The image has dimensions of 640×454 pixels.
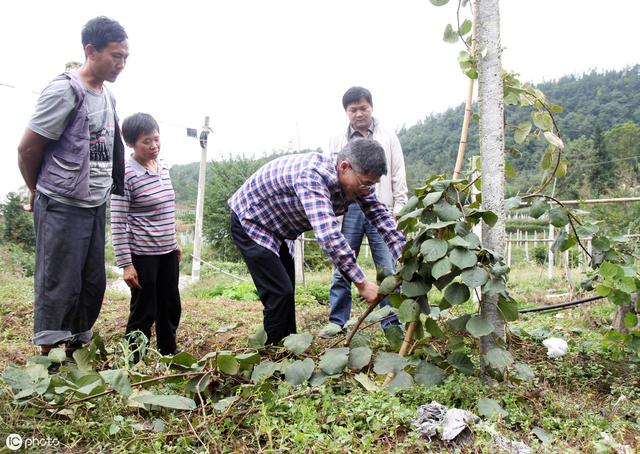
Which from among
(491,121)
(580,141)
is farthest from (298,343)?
(580,141)

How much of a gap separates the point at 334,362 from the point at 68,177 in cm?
143

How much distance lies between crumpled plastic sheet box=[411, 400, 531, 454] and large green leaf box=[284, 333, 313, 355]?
561mm

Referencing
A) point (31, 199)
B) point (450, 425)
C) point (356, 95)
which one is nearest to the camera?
point (450, 425)

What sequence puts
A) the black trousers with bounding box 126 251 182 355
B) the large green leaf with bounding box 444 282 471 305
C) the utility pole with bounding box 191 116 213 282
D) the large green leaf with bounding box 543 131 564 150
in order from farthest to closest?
the utility pole with bounding box 191 116 213 282
the black trousers with bounding box 126 251 182 355
the large green leaf with bounding box 543 131 564 150
the large green leaf with bounding box 444 282 471 305

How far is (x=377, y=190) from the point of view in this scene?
341 centimetres

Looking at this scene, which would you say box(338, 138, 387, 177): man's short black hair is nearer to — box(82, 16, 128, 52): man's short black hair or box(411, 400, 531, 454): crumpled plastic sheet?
box(411, 400, 531, 454): crumpled plastic sheet

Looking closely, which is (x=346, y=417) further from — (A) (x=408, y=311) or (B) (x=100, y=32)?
(B) (x=100, y=32)

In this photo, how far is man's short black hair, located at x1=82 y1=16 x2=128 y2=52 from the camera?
85.7 inches

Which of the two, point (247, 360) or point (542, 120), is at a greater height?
point (542, 120)

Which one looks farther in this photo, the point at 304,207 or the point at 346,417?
the point at 304,207

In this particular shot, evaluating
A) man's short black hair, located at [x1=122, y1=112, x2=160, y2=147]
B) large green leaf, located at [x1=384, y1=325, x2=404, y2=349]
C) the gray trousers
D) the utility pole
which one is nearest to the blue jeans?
large green leaf, located at [x1=384, y1=325, x2=404, y2=349]

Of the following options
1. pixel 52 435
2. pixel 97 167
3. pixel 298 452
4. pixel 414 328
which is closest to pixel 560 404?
pixel 414 328

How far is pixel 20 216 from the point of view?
13609 mm

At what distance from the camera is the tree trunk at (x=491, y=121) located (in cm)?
199
